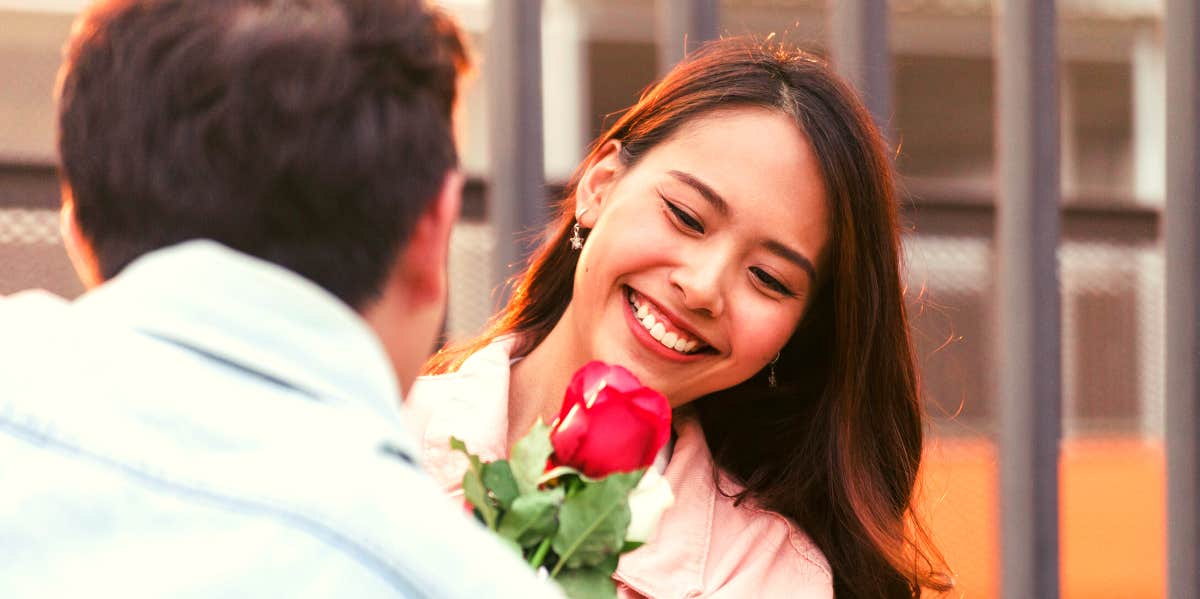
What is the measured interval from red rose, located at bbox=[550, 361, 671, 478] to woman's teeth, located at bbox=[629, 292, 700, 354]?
1.56ft

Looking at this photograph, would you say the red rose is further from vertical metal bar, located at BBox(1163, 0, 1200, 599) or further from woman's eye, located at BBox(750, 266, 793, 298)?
vertical metal bar, located at BBox(1163, 0, 1200, 599)

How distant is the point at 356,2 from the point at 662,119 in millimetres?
820

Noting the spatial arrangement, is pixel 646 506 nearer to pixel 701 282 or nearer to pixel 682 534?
pixel 701 282

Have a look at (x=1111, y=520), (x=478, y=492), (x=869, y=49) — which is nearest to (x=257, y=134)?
(x=478, y=492)

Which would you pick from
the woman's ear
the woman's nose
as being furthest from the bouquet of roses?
the woman's ear

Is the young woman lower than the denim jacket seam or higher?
lower

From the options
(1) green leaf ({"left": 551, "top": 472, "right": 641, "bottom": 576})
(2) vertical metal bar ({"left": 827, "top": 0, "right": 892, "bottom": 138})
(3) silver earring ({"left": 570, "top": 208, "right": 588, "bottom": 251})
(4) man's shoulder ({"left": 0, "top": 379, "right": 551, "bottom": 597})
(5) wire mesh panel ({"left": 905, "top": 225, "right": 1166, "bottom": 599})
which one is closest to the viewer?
(4) man's shoulder ({"left": 0, "top": 379, "right": 551, "bottom": 597})

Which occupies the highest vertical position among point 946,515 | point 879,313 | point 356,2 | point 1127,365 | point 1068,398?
point 356,2

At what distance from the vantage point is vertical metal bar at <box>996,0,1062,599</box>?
63.3 inches

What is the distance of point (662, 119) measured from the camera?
1.59 metres

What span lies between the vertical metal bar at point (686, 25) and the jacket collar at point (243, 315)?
0.88 metres

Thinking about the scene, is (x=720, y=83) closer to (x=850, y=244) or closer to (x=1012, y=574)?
(x=850, y=244)

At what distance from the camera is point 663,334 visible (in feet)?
4.86

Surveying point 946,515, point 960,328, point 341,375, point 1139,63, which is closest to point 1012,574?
point 341,375
